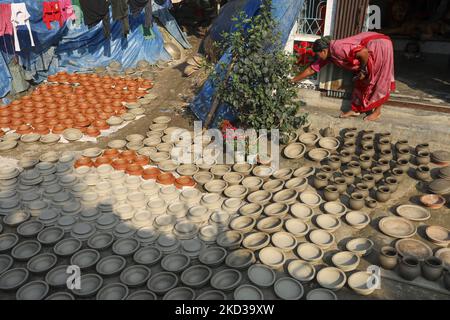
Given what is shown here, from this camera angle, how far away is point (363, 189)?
18.0 ft

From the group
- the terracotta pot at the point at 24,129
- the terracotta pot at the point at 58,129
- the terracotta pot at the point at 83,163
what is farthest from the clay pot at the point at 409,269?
the terracotta pot at the point at 24,129

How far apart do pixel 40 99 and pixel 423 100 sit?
8896 mm

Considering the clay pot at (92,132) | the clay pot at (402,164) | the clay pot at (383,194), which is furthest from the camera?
the clay pot at (92,132)

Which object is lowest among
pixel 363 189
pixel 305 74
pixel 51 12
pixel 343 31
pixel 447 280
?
pixel 447 280

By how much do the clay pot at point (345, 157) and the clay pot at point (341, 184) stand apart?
0.59 metres

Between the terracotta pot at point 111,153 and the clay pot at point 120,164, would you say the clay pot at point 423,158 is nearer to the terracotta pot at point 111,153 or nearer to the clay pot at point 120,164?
the clay pot at point 120,164

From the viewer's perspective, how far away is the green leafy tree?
6320 mm

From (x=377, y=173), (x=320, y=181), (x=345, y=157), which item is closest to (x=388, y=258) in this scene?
(x=320, y=181)

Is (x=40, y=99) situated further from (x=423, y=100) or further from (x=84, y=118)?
(x=423, y=100)

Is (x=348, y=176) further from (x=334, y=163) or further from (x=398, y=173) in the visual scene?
(x=398, y=173)

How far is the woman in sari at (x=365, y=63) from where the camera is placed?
20.9 feet

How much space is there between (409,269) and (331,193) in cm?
160

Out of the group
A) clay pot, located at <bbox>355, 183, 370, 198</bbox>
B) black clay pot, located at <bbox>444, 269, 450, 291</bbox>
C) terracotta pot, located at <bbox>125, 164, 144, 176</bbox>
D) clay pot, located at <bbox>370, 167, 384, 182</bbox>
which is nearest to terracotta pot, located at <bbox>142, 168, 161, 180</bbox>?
terracotta pot, located at <bbox>125, 164, 144, 176</bbox>

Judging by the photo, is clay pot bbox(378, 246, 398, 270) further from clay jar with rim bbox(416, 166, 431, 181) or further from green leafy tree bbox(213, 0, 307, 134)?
green leafy tree bbox(213, 0, 307, 134)
